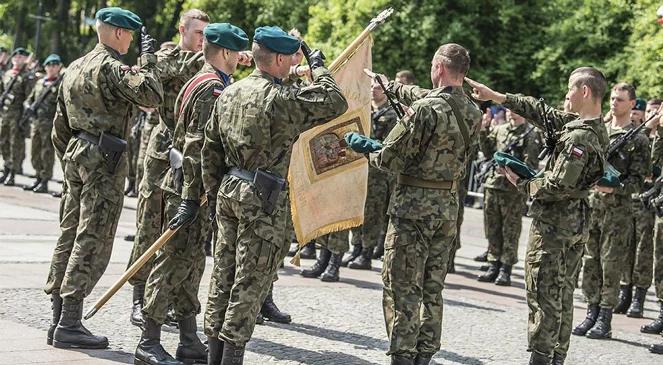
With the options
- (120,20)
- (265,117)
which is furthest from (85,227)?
(265,117)

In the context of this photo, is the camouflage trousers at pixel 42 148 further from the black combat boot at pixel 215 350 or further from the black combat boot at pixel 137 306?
the black combat boot at pixel 215 350

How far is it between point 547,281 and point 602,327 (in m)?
2.62

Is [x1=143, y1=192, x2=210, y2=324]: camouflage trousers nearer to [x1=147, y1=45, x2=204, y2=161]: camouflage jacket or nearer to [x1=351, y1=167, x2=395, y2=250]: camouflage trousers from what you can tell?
[x1=147, y1=45, x2=204, y2=161]: camouflage jacket

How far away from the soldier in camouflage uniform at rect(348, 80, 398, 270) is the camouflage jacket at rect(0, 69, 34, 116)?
27.7ft

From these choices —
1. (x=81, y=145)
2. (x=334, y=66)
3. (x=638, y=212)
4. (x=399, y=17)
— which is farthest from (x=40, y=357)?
(x=399, y=17)

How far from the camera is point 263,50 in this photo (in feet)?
22.9

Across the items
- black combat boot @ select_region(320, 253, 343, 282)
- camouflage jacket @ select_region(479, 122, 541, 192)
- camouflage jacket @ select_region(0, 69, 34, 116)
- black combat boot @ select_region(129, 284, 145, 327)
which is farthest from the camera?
camouflage jacket @ select_region(0, 69, 34, 116)

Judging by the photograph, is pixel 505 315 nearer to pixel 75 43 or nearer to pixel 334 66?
pixel 334 66

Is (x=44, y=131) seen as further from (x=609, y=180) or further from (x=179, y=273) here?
(x=609, y=180)

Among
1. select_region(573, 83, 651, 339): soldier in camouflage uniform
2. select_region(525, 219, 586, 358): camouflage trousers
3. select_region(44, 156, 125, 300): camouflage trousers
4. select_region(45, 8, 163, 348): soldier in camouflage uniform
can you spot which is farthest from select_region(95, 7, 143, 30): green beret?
select_region(573, 83, 651, 339): soldier in camouflage uniform

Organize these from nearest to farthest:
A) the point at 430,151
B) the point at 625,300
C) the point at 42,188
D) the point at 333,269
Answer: the point at 430,151
the point at 333,269
the point at 625,300
the point at 42,188

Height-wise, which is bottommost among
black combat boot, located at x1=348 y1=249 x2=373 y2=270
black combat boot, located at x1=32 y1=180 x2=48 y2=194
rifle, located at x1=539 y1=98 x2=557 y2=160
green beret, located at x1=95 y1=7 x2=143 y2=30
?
black combat boot, located at x1=348 y1=249 x2=373 y2=270

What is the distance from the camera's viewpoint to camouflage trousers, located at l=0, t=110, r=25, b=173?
19.3 metres

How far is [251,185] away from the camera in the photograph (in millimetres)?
6871
